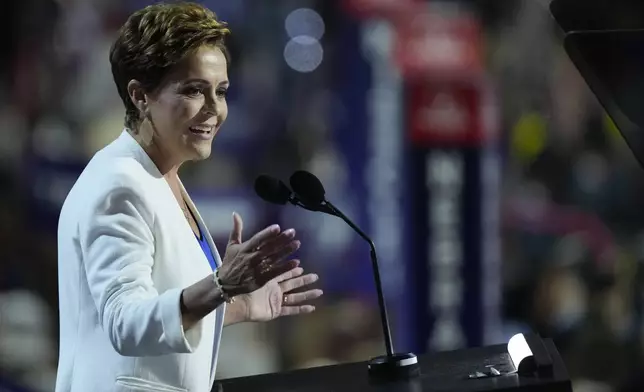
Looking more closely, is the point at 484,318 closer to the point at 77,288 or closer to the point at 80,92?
the point at 80,92

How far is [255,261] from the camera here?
122 cm

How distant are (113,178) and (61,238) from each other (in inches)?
5.4

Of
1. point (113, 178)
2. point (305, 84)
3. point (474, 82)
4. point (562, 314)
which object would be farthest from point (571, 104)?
point (113, 178)

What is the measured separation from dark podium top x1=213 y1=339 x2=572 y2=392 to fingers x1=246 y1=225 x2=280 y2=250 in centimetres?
28

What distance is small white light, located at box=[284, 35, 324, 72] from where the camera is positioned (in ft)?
10.6

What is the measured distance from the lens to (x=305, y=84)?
326 cm

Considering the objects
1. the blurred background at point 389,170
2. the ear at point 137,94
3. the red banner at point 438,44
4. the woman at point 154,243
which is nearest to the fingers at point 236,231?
the woman at point 154,243

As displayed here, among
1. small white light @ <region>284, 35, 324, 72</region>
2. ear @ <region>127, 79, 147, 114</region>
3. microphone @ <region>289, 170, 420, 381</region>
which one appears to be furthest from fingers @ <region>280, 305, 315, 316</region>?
small white light @ <region>284, 35, 324, 72</region>

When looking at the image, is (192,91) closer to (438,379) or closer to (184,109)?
(184,109)

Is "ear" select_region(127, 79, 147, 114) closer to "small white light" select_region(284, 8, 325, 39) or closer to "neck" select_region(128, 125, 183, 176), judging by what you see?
"neck" select_region(128, 125, 183, 176)

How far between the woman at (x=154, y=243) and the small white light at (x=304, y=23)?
174cm

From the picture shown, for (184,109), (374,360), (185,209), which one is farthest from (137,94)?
(374,360)

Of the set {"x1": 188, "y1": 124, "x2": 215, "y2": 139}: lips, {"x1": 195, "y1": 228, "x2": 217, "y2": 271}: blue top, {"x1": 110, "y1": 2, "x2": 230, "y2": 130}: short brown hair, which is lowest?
{"x1": 195, "y1": 228, "x2": 217, "y2": 271}: blue top

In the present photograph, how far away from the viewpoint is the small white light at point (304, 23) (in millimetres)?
3221
